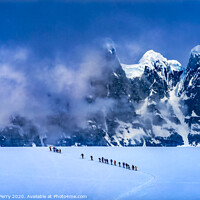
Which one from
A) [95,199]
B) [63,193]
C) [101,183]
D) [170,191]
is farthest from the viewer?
[101,183]

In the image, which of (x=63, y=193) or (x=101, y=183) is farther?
(x=101, y=183)

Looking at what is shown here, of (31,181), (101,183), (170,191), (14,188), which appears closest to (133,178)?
(101,183)

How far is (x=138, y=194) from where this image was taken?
3012 centimetres

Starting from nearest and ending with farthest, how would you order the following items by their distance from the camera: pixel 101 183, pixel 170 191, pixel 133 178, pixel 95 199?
pixel 95 199, pixel 170 191, pixel 101 183, pixel 133 178

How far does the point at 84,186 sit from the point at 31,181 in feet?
22.3

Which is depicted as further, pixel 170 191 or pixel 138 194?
pixel 170 191

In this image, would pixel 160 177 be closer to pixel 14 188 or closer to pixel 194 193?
→ pixel 194 193

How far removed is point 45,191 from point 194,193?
1455 centimetres

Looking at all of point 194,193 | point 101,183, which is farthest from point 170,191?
point 101,183

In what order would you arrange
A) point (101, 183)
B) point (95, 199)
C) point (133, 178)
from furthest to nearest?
1. point (133, 178)
2. point (101, 183)
3. point (95, 199)

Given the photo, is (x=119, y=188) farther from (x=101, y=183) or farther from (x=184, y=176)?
(x=184, y=176)

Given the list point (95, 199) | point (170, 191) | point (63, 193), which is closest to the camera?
point (95, 199)

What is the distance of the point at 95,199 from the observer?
2784 centimetres

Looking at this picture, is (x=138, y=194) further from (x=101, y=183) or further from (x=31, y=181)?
(x=31, y=181)
